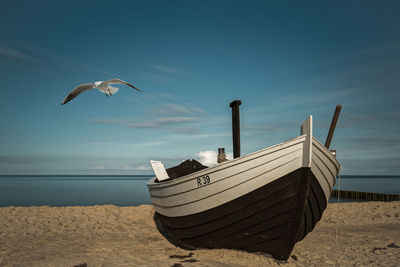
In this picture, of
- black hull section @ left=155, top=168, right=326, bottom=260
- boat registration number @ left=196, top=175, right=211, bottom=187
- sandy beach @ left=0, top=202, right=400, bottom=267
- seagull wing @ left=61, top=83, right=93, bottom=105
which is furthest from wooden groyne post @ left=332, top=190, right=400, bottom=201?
seagull wing @ left=61, top=83, right=93, bottom=105

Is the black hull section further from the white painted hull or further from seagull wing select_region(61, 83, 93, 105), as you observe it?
seagull wing select_region(61, 83, 93, 105)

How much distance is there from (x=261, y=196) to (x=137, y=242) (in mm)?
4357

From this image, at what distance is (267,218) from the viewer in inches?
196

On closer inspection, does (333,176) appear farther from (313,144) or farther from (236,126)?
(236,126)

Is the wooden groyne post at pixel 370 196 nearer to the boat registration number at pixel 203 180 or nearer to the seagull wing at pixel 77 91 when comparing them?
the boat registration number at pixel 203 180

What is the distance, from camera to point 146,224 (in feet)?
32.0

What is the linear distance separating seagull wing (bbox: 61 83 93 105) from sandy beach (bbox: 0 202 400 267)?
13.2ft

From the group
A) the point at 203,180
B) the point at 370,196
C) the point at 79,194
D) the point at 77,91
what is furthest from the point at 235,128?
the point at 79,194

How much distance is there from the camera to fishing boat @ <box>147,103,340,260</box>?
4.75 metres

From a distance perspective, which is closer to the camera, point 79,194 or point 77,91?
point 77,91

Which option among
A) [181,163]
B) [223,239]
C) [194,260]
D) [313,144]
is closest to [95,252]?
[194,260]

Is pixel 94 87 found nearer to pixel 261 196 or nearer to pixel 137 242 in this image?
pixel 137 242

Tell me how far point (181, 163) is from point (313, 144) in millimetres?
5647

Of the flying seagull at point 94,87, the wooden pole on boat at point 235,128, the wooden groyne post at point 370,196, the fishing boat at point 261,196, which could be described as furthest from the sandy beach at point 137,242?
the wooden groyne post at point 370,196
